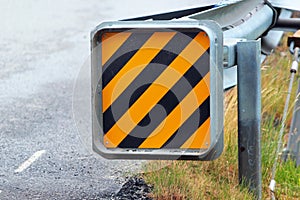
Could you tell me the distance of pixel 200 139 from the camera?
149 inches

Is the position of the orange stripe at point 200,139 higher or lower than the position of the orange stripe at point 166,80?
lower

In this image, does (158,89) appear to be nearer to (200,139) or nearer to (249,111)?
(200,139)

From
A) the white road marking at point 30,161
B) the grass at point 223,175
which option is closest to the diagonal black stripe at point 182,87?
the grass at point 223,175

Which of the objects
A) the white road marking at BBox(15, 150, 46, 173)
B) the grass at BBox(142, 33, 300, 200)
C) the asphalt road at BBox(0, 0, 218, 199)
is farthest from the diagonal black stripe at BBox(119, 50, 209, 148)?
the white road marking at BBox(15, 150, 46, 173)

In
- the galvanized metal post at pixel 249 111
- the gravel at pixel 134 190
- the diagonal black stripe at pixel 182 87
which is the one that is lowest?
the gravel at pixel 134 190

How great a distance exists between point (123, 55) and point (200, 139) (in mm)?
517

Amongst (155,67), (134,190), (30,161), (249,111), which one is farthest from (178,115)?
(30,161)

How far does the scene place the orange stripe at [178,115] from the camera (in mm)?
3736

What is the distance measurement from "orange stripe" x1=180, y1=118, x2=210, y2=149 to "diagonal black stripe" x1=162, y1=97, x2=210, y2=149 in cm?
1

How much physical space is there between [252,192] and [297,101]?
192 centimetres

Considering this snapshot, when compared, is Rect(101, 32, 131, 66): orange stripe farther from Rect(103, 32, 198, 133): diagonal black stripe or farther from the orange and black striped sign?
Rect(103, 32, 198, 133): diagonal black stripe

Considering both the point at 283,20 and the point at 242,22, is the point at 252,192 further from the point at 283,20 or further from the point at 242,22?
the point at 283,20

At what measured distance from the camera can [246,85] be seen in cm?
412

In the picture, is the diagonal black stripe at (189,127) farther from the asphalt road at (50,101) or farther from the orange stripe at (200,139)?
the asphalt road at (50,101)
